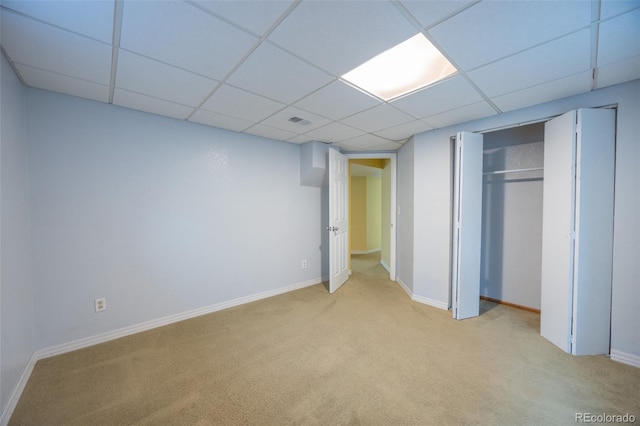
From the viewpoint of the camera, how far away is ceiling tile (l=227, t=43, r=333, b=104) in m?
1.55

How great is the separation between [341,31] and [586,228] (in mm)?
2507

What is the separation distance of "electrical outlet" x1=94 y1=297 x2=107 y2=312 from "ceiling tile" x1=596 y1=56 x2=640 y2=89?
450cm

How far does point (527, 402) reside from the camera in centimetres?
156

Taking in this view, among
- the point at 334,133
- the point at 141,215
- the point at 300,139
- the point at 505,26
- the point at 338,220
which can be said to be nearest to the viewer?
the point at 505,26

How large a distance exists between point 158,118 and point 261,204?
1513 mm

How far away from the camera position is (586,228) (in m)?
2.02

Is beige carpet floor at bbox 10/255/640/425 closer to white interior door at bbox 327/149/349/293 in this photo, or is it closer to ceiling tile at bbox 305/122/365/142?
white interior door at bbox 327/149/349/293

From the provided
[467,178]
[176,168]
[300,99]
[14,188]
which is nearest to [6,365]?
[14,188]

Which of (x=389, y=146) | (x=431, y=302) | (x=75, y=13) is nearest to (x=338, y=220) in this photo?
(x=389, y=146)

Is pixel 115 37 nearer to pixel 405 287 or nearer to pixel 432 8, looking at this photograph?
pixel 432 8

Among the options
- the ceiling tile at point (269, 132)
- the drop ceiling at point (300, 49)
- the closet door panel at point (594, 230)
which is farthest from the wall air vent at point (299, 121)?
the closet door panel at point (594, 230)

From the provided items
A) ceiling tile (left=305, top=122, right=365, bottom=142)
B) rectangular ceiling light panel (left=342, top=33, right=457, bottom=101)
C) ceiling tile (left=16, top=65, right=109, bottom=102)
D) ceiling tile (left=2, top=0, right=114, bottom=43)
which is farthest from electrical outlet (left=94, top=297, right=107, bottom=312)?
rectangular ceiling light panel (left=342, top=33, right=457, bottom=101)

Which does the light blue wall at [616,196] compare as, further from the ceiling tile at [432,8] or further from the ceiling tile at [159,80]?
the ceiling tile at [159,80]

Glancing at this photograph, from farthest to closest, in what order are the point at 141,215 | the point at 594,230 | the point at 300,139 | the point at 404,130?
the point at 300,139 → the point at 404,130 → the point at 141,215 → the point at 594,230
